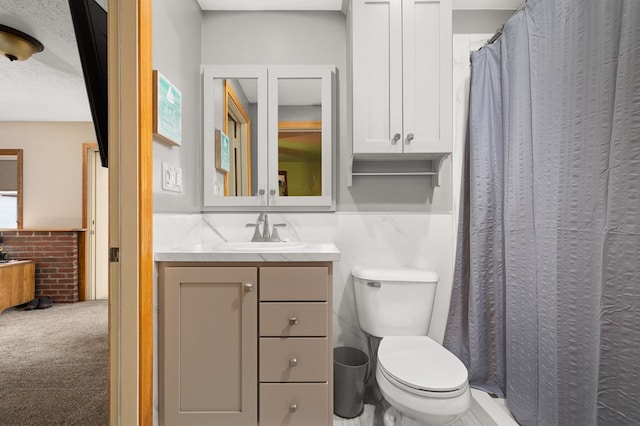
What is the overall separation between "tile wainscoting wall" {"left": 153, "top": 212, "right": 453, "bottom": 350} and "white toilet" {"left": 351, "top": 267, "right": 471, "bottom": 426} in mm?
189

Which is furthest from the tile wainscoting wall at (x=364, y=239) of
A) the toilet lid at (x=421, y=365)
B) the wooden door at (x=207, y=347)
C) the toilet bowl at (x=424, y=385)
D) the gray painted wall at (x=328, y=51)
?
the wooden door at (x=207, y=347)

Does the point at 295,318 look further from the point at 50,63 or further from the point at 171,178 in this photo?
the point at 50,63

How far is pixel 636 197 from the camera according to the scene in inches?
35.8

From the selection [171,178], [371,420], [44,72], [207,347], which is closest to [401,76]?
[171,178]

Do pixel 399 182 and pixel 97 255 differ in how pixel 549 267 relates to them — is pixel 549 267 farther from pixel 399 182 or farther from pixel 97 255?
pixel 97 255

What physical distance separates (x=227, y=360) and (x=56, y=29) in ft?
7.38

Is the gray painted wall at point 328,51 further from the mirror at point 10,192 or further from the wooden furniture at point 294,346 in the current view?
the mirror at point 10,192

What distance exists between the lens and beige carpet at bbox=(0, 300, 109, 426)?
154 centimetres

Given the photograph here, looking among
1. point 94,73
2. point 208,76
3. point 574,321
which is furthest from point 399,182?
point 94,73

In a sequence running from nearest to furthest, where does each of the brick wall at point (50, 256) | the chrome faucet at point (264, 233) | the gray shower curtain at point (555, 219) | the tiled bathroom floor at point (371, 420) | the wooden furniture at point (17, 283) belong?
the gray shower curtain at point (555, 219) → the tiled bathroom floor at point (371, 420) → the chrome faucet at point (264, 233) → the wooden furniture at point (17, 283) → the brick wall at point (50, 256)

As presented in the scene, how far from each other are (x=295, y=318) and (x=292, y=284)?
0.14 meters

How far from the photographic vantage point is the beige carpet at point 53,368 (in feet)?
5.05

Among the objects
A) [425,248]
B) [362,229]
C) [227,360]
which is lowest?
[227,360]

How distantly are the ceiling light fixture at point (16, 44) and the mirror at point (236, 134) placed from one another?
1309 mm
